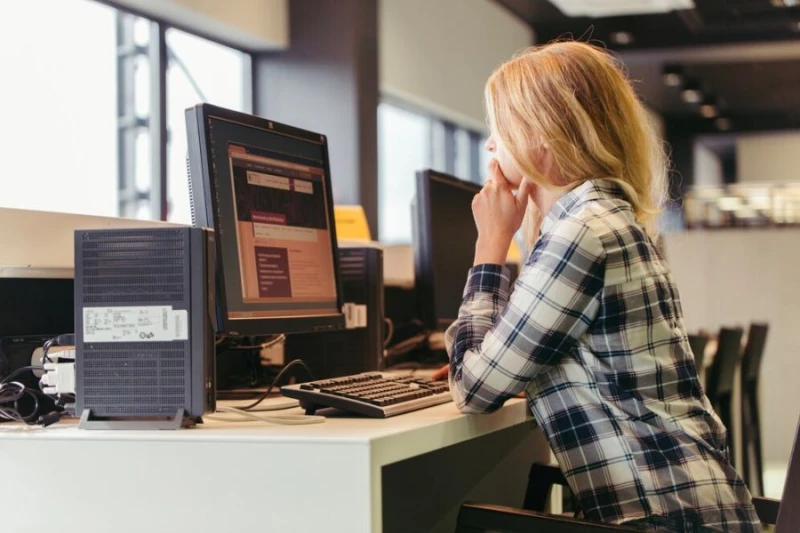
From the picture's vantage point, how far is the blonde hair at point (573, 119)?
1.49m

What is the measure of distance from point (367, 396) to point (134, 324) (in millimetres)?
362

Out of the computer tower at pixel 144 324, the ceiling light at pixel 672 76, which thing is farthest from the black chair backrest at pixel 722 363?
the ceiling light at pixel 672 76

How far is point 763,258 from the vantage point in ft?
19.8

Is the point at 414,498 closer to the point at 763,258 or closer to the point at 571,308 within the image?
the point at 571,308

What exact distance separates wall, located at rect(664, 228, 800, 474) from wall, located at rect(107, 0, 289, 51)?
2.82 m

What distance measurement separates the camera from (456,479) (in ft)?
7.44

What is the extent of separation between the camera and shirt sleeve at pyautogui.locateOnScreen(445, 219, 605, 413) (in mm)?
1365

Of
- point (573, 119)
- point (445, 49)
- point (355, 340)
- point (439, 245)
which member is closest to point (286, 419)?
point (573, 119)

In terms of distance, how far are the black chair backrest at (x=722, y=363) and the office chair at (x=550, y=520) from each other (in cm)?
262

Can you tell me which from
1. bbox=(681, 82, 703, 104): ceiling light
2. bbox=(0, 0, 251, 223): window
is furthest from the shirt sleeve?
bbox=(681, 82, 703, 104): ceiling light

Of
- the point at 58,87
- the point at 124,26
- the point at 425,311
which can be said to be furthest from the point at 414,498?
the point at 124,26

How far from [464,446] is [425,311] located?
0.38 meters

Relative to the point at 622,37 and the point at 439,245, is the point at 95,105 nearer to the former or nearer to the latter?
the point at 439,245

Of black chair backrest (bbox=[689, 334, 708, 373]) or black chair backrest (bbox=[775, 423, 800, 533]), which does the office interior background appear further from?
black chair backrest (bbox=[775, 423, 800, 533])
